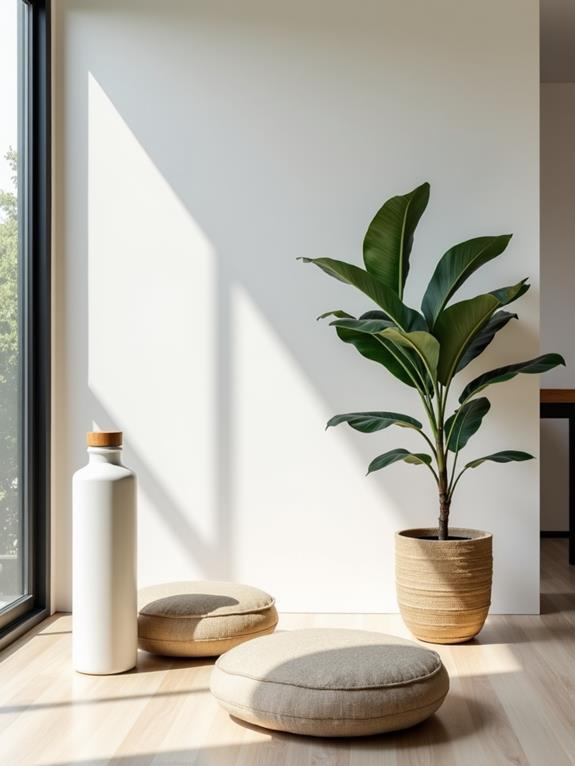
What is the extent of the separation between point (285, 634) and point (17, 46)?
2.15 meters

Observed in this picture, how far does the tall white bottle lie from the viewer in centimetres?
247

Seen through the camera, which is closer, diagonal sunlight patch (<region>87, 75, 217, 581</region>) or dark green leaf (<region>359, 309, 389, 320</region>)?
dark green leaf (<region>359, 309, 389, 320</region>)

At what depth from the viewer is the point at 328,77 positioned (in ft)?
10.8

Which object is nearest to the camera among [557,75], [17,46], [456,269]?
[456,269]

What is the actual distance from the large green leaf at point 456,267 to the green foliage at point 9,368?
1347mm

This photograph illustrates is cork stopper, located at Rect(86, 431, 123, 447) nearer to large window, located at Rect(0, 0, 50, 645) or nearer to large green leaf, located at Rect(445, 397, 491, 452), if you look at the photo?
large window, located at Rect(0, 0, 50, 645)

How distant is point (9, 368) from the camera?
2998 millimetres

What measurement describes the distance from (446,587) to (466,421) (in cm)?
52

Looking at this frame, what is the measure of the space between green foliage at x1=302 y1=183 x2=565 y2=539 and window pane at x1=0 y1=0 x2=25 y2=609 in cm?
97

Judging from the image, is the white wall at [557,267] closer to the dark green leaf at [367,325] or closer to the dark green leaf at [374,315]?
the dark green leaf at [374,315]

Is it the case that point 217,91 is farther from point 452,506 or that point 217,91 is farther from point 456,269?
point 452,506

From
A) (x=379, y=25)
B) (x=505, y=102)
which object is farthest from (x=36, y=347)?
(x=505, y=102)

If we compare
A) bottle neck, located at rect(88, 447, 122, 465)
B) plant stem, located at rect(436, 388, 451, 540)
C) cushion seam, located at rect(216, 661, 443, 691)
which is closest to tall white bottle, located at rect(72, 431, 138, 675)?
bottle neck, located at rect(88, 447, 122, 465)

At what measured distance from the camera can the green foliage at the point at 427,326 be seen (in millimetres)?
2809
